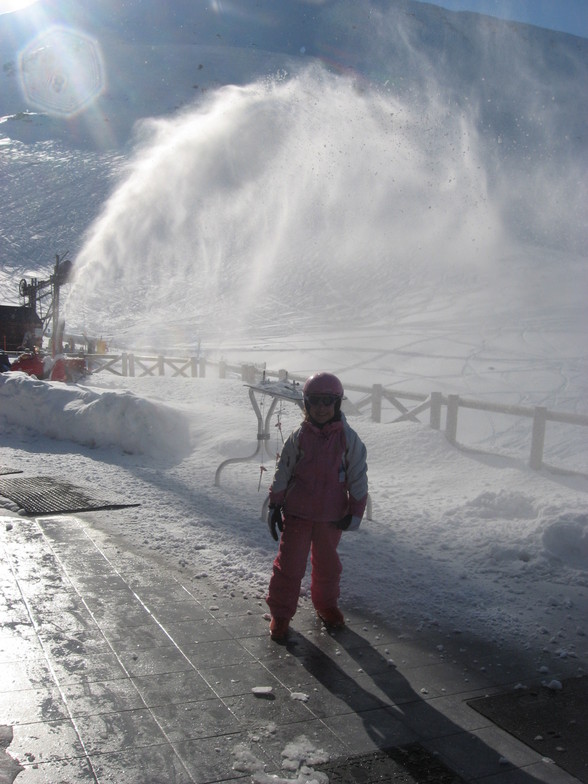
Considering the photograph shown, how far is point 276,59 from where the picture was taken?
131750 mm

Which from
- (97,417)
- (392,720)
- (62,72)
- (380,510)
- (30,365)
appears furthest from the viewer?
(62,72)

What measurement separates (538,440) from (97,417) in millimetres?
5972

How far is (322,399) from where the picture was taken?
158 inches

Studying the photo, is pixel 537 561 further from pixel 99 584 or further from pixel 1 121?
pixel 1 121

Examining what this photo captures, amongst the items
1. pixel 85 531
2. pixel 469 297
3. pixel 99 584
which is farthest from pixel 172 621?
pixel 469 297

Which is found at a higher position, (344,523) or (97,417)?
(344,523)

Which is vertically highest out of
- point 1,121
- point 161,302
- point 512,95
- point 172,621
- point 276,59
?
point 276,59

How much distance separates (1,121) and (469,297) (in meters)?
96.6

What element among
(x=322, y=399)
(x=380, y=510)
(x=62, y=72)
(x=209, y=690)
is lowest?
(x=209, y=690)

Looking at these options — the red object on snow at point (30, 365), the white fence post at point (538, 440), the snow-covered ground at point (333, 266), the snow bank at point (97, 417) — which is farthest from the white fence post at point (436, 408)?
the red object on snow at point (30, 365)

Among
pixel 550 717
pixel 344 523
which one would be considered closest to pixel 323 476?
pixel 344 523

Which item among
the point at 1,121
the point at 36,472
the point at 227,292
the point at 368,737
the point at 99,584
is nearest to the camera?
the point at 368,737

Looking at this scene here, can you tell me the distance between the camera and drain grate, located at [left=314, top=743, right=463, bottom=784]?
2621 mm

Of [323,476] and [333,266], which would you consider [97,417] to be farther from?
[333,266]
